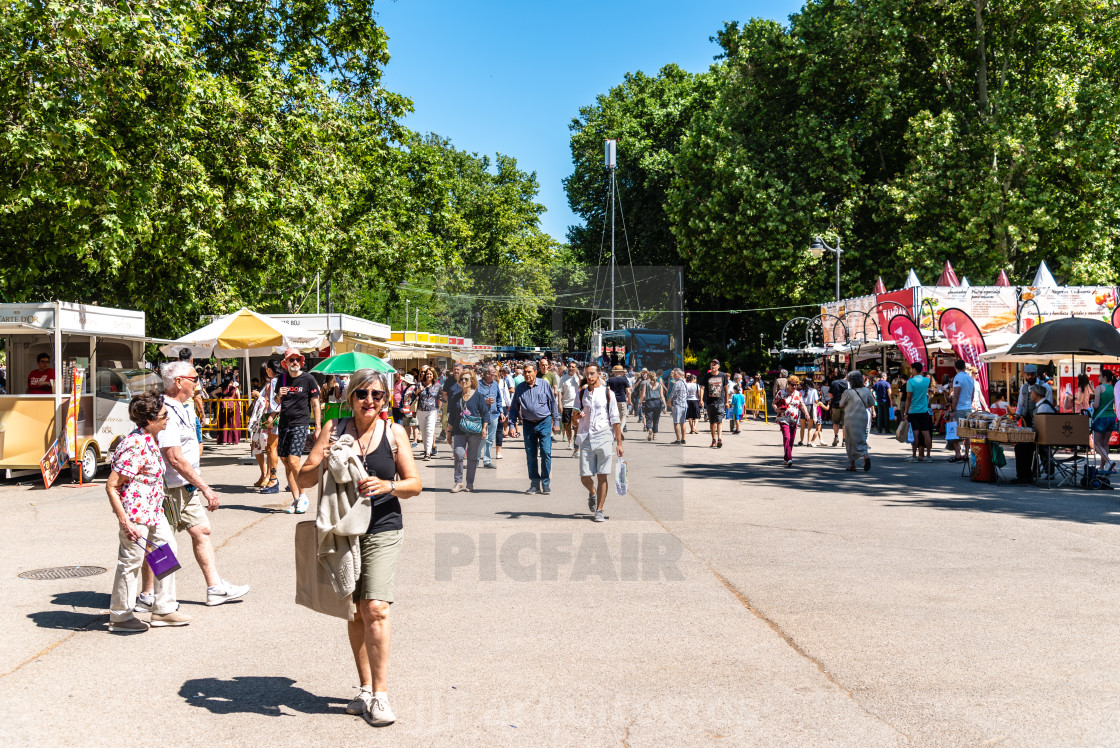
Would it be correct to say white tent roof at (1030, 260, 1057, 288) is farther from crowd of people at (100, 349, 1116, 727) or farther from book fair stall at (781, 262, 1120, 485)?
crowd of people at (100, 349, 1116, 727)

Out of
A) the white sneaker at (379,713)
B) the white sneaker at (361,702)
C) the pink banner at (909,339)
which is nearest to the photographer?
the white sneaker at (379,713)

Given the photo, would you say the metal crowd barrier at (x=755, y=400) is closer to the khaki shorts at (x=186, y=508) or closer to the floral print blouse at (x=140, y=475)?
the khaki shorts at (x=186, y=508)

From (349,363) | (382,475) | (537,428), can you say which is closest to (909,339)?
(537,428)

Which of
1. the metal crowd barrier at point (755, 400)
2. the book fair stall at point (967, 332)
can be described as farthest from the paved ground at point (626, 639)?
the metal crowd barrier at point (755, 400)

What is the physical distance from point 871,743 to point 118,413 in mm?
13886

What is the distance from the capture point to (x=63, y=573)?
313 inches

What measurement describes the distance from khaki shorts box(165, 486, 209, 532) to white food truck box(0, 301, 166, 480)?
7.92m

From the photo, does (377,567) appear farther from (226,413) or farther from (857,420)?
(226,413)

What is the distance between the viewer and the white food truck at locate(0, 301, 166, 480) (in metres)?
14.3

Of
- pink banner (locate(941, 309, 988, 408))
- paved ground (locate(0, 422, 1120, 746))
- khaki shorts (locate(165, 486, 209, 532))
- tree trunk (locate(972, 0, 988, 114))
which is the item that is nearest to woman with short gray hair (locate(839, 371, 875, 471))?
paved ground (locate(0, 422, 1120, 746))

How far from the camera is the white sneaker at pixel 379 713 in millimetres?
4449

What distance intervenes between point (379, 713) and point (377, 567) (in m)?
0.65

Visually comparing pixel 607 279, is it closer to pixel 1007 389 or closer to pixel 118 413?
pixel 1007 389

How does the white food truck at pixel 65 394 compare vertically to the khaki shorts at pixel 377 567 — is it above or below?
above
